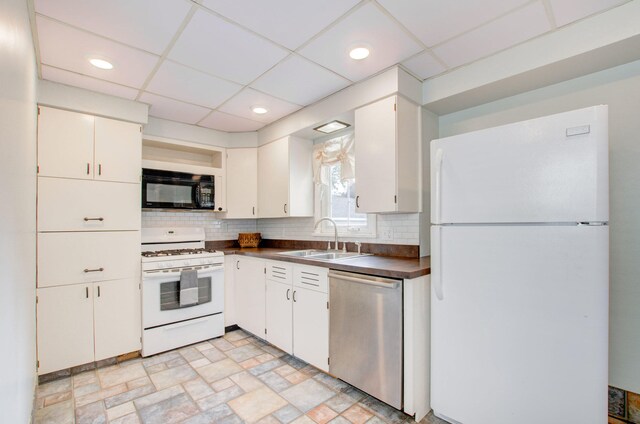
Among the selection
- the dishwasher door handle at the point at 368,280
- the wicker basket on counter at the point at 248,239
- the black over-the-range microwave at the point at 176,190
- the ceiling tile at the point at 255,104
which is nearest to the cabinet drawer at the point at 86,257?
the black over-the-range microwave at the point at 176,190

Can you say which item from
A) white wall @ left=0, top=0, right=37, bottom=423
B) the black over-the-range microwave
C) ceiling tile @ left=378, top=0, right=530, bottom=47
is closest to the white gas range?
the black over-the-range microwave

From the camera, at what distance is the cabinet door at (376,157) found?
2.41m

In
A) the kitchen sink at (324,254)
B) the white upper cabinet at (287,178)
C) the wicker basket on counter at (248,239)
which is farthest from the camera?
the wicker basket on counter at (248,239)

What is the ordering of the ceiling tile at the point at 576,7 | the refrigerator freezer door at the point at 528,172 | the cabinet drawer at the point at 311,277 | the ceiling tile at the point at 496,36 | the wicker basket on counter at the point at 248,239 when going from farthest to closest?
the wicker basket on counter at the point at 248,239 < the cabinet drawer at the point at 311,277 < the ceiling tile at the point at 496,36 < the ceiling tile at the point at 576,7 < the refrigerator freezer door at the point at 528,172

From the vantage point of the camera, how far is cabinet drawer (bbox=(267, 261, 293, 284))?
277cm

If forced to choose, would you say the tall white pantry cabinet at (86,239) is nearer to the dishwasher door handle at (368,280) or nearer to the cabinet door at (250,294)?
the cabinet door at (250,294)

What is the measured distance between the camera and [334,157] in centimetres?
332

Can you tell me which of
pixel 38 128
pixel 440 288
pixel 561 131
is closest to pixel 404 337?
pixel 440 288

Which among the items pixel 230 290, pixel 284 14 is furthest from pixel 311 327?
pixel 284 14

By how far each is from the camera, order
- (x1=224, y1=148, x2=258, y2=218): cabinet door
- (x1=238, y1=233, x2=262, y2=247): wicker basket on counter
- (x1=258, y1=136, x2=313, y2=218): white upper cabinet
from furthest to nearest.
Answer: (x1=238, y1=233, x2=262, y2=247): wicker basket on counter → (x1=224, y1=148, x2=258, y2=218): cabinet door → (x1=258, y1=136, x2=313, y2=218): white upper cabinet

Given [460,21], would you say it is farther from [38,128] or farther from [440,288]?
[38,128]

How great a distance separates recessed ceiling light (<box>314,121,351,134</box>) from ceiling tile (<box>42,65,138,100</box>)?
174cm

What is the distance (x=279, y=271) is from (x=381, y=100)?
1763 millimetres

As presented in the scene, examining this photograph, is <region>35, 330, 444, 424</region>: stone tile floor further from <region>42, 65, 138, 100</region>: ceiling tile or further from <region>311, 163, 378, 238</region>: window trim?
<region>42, 65, 138, 100</region>: ceiling tile
